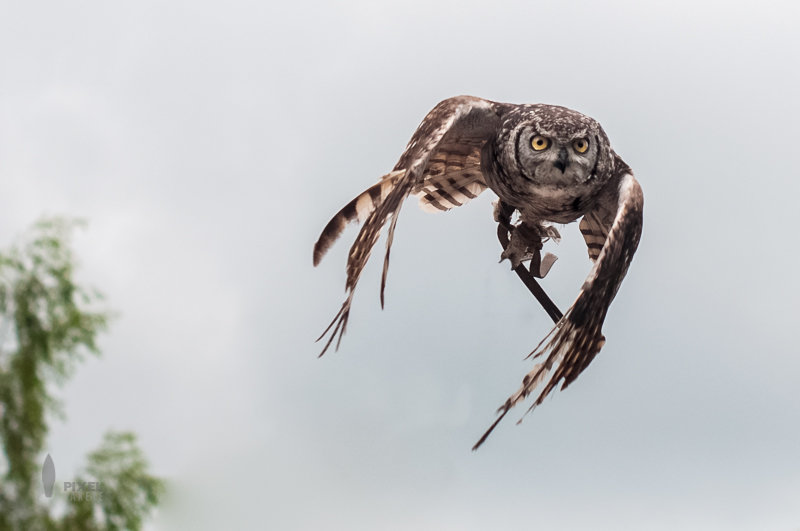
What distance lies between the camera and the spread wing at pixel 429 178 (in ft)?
20.2

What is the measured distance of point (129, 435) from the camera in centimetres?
764

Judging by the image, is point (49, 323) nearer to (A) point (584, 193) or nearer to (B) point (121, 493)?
(B) point (121, 493)

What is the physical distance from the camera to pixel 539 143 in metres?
6.89

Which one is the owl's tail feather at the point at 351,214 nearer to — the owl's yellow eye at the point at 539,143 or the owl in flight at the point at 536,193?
the owl in flight at the point at 536,193

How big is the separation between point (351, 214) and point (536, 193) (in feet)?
4.82

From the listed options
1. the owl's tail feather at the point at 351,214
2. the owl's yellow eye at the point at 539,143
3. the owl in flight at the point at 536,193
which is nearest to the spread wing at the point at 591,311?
the owl in flight at the point at 536,193

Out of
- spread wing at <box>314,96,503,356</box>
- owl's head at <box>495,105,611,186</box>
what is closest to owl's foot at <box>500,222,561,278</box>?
spread wing at <box>314,96,503,356</box>

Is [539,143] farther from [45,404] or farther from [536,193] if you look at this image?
[45,404]

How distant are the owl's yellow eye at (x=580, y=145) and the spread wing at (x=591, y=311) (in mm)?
416

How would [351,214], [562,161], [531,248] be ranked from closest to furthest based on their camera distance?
[351,214] → [562,161] → [531,248]

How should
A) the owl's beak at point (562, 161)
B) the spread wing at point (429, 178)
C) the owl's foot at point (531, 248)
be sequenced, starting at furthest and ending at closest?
the owl's foot at point (531, 248)
the owl's beak at point (562, 161)
the spread wing at point (429, 178)

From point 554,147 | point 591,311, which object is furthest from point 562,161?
point 591,311

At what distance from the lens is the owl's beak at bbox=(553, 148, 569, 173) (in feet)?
22.4

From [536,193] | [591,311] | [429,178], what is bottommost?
[591,311]
